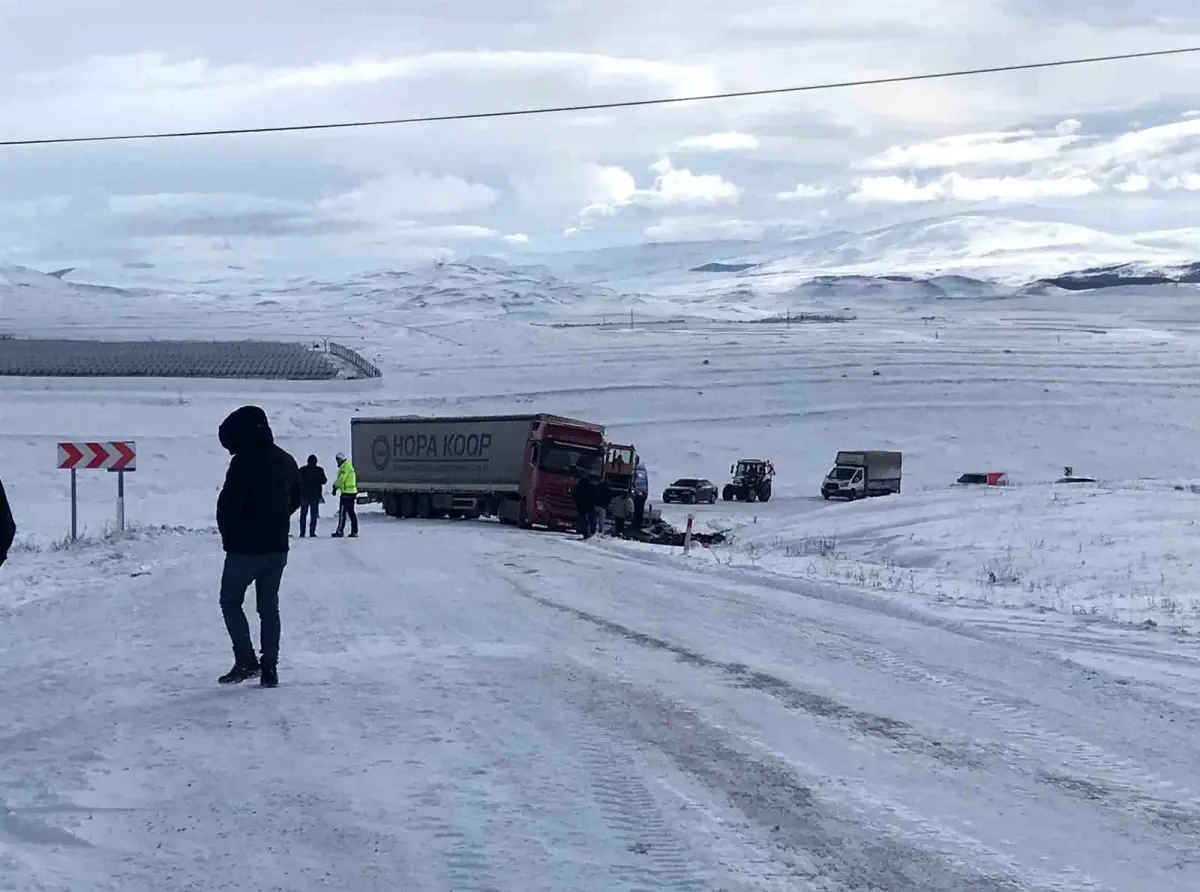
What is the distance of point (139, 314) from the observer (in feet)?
502

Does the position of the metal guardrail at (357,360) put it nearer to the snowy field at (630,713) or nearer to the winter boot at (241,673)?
the snowy field at (630,713)

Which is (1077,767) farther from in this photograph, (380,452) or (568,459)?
(380,452)

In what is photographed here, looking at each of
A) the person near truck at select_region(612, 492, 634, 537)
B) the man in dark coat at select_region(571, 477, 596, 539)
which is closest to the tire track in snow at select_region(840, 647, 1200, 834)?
the man in dark coat at select_region(571, 477, 596, 539)

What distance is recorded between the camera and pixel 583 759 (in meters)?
8.40

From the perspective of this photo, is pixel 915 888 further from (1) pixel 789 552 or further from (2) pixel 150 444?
(2) pixel 150 444

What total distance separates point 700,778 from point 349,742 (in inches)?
85.4

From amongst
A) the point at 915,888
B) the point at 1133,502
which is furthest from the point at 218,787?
the point at 1133,502

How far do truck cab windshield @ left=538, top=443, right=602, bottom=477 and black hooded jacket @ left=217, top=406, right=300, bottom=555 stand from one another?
90.2ft

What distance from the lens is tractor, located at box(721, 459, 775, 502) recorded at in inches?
2212

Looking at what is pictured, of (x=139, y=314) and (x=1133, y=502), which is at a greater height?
(x=139, y=314)

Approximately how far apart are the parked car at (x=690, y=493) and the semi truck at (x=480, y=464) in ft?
45.1

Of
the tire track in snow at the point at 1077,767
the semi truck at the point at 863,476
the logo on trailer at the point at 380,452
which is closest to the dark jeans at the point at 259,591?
the tire track in snow at the point at 1077,767

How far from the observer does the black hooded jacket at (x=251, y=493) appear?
1042cm

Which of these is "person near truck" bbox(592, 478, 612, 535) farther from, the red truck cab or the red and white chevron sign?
the red and white chevron sign
